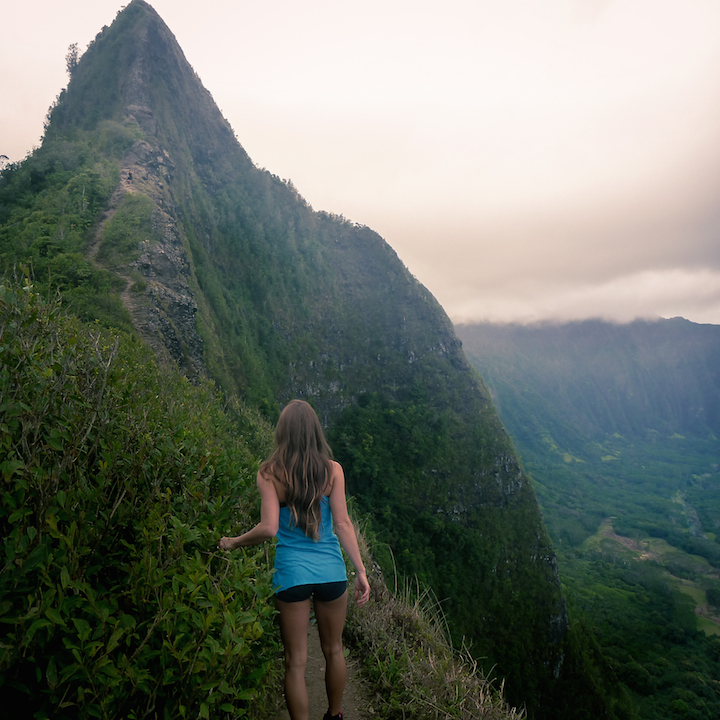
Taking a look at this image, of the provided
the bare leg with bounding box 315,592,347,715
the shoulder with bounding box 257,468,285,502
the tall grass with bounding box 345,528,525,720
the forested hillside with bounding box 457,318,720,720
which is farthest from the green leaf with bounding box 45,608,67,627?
the forested hillside with bounding box 457,318,720,720

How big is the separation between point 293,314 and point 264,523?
4248 centimetres

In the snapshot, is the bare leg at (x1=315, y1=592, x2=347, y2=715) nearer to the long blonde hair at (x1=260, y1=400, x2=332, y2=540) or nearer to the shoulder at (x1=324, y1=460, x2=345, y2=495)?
the long blonde hair at (x1=260, y1=400, x2=332, y2=540)

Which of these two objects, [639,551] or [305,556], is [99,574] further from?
[639,551]

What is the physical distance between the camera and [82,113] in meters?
30.3

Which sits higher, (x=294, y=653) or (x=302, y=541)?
(x=302, y=541)

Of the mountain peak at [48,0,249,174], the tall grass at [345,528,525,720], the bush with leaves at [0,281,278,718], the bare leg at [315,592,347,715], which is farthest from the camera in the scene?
the mountain peak at [48,0,249,174]

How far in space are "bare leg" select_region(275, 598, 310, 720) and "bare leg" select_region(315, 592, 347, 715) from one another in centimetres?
11

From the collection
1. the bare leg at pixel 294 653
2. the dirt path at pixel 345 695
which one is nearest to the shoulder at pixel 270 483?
the bare leg at pixel 294 653

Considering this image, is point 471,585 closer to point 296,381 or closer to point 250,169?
point 296,381

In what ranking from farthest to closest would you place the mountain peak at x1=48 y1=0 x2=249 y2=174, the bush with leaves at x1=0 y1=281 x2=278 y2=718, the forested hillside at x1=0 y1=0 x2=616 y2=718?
the mountain peak at x1=48 y1=0 x2=249 y2=174 < the forested hillside at x1=0 y1=0 x2=616 y2=718 < the bush with leaves at x1=0 y1=281 x2=278 y2=718

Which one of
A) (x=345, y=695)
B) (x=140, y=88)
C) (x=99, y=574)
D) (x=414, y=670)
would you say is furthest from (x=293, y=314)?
(x=99, y=574)

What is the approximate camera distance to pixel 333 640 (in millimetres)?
2490

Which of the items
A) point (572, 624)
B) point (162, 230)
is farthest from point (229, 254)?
point (572, 624)

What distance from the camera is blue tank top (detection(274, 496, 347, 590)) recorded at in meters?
2.35
